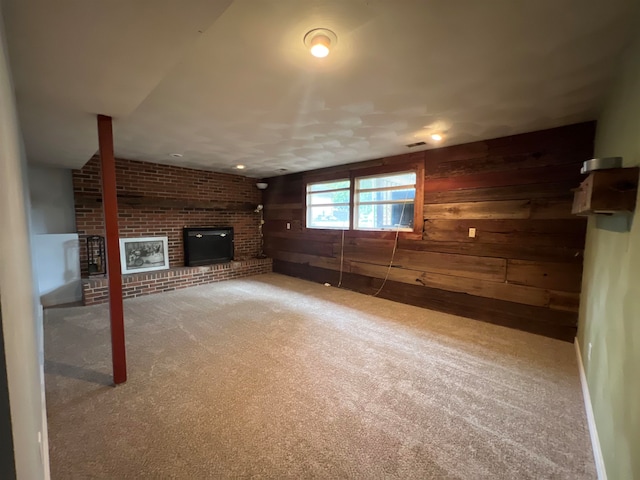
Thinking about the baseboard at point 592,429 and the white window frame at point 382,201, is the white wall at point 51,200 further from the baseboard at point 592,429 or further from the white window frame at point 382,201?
the baseboard at point 592,429

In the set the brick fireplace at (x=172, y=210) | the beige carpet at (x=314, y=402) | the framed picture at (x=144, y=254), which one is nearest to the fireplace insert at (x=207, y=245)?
the brick fireplace at (x=172, y=210)

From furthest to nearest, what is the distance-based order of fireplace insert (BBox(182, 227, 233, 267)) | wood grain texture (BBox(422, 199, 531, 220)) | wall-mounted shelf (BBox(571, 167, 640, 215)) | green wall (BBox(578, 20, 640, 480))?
fireplace insert (BBox(182, 227, 233, 267)) < wood grain texture (BBox(422, 199, 531, 220)) < wall-mounted shelf (BBox(571, 167, 640, 215)) < green wall (BBox(578, 20, 640, 480))

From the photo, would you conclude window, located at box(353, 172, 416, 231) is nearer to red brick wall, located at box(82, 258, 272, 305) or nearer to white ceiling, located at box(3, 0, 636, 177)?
white ceiling, located at box(3, 0, 636, 177)

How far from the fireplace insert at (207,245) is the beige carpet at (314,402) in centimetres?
220

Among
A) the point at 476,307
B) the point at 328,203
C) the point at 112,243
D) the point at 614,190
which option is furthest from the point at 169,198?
the point at 614,190

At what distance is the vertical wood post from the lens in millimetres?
2174

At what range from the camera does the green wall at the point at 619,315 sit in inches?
46.1

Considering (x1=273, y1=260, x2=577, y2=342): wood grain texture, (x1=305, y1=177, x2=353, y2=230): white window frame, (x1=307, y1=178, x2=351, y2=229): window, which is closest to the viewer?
(x1=273, y1=260, x2=577, y2=342): wood grain texture

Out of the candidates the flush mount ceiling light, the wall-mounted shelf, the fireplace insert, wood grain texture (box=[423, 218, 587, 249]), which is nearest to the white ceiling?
the flush mount ceiling light

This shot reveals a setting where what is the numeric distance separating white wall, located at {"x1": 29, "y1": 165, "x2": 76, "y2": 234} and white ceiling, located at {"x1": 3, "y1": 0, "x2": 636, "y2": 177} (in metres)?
1.50

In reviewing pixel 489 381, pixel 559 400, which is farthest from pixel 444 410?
pixel 559 400

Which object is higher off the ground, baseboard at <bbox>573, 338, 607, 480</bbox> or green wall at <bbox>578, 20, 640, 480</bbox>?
green wall at <bbox>578, 20, 640, 480</bbox>

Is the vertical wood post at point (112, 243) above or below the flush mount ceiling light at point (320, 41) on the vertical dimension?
below

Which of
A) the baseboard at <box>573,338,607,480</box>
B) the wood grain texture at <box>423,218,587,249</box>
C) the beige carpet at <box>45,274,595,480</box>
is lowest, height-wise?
the beige carpet at <box>45,274,595,480</box>
